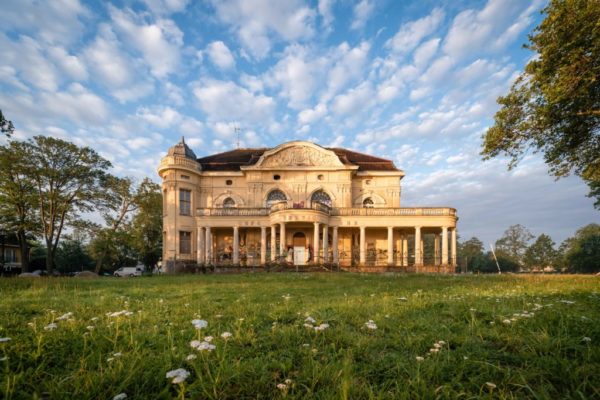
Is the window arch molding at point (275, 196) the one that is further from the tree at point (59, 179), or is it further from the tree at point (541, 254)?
the tree at point (541, 254)

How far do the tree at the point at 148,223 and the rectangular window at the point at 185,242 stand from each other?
5.02 metres

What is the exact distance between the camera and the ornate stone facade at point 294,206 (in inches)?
1009

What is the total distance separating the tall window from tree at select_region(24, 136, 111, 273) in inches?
278

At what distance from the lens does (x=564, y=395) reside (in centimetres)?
198

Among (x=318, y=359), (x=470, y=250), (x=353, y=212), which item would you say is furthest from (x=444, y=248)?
(x=470, y=250)

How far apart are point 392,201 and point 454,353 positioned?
91.3ft

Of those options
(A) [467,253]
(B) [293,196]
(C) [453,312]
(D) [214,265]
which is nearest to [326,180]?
(B) [293,196]

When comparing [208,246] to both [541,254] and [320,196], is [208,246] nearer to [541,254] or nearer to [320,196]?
[320,196]

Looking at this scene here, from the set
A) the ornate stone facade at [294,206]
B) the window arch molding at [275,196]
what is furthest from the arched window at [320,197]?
the window arch molding at [275,196]

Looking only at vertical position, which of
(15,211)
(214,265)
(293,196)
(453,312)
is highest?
(293,196)

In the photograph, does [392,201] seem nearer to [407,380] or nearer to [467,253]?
[407,380]

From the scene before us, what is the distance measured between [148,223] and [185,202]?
33.8 feet

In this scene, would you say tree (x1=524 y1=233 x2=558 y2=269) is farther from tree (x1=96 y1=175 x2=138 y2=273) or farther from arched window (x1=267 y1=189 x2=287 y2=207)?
tree (x1=96 y1=175 x2=138 y2=273)

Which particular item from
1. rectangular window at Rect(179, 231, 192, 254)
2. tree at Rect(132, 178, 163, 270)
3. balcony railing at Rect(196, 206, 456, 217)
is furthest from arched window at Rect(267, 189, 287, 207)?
tree at Rect(132, 178, 163, 270)
